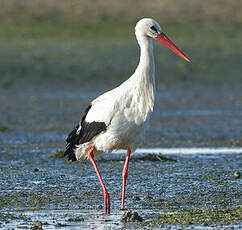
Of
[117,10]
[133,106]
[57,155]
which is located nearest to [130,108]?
[133,106]

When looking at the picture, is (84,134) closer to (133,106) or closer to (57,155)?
(133,106)

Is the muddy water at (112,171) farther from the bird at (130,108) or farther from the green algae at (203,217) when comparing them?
the bird at (130,108)

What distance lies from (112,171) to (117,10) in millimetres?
20154

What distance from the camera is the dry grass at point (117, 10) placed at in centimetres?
Result: 2847

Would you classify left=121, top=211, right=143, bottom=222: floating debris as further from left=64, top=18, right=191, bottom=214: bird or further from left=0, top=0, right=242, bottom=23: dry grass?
left=0, top=0, right=242, bottom=23: dry grass

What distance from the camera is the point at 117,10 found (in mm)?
29422

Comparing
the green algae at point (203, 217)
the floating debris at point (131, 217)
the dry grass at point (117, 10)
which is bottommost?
the green algae at point (203, 217)

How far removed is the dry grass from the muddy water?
479 inches

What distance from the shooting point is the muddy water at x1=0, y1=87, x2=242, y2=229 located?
762 cm

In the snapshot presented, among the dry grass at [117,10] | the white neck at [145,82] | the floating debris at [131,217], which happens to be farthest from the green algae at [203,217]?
the dry grass at [117,10]

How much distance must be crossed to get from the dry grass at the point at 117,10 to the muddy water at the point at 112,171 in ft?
39.9

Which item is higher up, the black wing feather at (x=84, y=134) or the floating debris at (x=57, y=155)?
the black wing feather at (x=84, y=134)

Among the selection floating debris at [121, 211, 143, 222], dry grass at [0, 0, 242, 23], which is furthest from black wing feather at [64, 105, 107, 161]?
dry grass at [0, 0, 242, 23]

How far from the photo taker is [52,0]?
3077 centimetres
